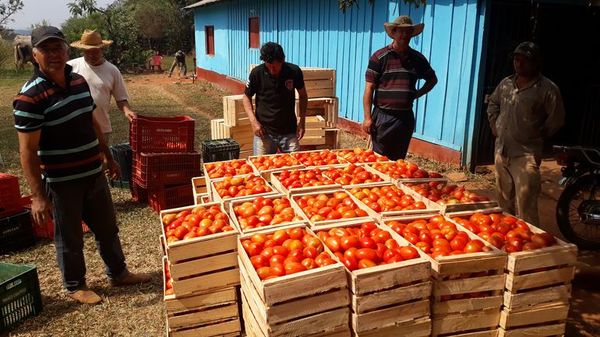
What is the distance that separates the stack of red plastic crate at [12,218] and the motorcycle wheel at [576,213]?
6.09 metres

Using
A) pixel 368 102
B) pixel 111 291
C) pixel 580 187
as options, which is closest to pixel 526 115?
pixel 580 187

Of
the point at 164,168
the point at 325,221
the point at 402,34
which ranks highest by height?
the point at 402,34

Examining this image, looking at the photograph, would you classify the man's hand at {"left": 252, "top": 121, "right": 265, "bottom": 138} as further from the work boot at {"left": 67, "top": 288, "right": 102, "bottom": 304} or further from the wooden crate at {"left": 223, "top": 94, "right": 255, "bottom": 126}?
the work boot at {"left": 67, "top": 288, "right": 102, "bottom": 304}

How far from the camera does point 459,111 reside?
25.6ft

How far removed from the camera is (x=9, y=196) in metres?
5.00

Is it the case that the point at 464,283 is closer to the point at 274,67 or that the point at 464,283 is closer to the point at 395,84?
the point at 395,84

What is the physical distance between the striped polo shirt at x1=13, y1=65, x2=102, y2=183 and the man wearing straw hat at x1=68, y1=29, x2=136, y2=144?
1.94 meters

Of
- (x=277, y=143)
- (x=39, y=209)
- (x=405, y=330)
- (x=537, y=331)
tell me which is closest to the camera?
(x=405, y=330)

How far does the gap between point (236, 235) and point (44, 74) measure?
6.47 ft

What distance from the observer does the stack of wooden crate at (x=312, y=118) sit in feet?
26.1

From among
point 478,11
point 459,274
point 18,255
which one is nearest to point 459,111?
point 478,11

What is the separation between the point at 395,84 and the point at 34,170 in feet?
12.2

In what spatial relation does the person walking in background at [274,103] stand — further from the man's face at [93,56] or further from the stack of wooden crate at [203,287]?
the stack of wooden crate at [203,287]

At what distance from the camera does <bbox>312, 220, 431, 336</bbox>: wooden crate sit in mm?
2670
